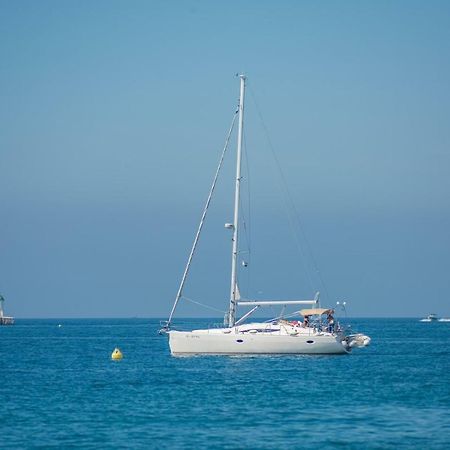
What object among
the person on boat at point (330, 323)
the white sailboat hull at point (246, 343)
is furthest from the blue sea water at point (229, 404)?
the person on boat at point (330, 323)

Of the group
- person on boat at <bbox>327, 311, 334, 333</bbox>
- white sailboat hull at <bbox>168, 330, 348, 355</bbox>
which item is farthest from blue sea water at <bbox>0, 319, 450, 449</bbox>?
person on boat at <bbox>327, 311, 334, 333</bbox>

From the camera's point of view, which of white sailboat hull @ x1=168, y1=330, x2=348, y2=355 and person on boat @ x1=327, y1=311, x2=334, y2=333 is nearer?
white sailboat hull @ x1=168, y1=330, x2=348, y2=355

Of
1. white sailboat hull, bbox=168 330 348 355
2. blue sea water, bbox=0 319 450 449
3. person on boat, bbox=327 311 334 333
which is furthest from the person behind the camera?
person on boat, bbox=327 311 334 333

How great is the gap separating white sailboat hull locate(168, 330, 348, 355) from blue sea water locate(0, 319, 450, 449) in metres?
0.93

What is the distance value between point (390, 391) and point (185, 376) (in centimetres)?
1498

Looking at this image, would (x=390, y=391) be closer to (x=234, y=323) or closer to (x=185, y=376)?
(x=185, y=376)

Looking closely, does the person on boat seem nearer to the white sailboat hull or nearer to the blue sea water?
the white sailboat hull

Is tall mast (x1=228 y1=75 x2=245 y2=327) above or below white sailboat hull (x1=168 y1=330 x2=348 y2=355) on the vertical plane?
above

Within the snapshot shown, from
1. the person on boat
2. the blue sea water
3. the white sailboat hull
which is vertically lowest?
the blue sea water

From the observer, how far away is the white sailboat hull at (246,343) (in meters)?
77.3

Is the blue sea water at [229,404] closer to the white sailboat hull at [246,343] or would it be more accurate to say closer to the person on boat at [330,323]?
the white sailboat hull at [246,343]

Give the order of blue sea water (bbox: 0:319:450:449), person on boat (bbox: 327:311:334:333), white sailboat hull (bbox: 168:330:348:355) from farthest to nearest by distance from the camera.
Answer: person on boat (bbox: 327:311:334:333)
white sailboat hull (bbox: 168:330:348:355)
blue sea water (bbox: 0:319:450:449)

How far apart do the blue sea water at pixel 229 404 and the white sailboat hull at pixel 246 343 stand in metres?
0.93

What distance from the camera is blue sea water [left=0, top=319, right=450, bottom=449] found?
40.8m
